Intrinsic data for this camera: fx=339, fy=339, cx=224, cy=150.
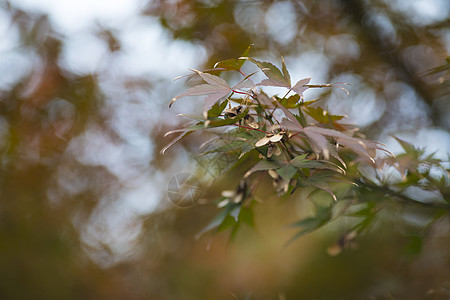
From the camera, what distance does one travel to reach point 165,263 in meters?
1.52

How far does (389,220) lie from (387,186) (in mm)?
630

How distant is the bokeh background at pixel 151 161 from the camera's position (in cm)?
125

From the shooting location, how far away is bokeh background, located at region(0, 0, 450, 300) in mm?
1253

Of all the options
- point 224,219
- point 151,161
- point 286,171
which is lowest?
point 151,161

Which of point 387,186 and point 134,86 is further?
point 134,86

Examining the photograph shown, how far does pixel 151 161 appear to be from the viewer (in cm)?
142

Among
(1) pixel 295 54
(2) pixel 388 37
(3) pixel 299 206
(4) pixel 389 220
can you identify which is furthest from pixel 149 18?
(4) pixel 389 220

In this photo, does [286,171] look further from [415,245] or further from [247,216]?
[415,245]

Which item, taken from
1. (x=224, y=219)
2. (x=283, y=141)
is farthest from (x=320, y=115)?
(x=224, y=219)

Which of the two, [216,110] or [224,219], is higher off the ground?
[216,110]

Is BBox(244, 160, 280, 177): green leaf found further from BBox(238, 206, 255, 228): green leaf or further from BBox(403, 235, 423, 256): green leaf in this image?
BBox(403, 235, 423, 256): green leaf

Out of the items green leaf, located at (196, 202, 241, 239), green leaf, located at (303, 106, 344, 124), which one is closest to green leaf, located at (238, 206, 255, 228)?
green leaf, located at (196, 202, 241, 239)

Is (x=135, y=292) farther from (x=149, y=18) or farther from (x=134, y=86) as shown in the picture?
(x=149, y=18)

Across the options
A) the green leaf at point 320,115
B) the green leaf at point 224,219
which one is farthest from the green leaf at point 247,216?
the green leaf at point 320,115
